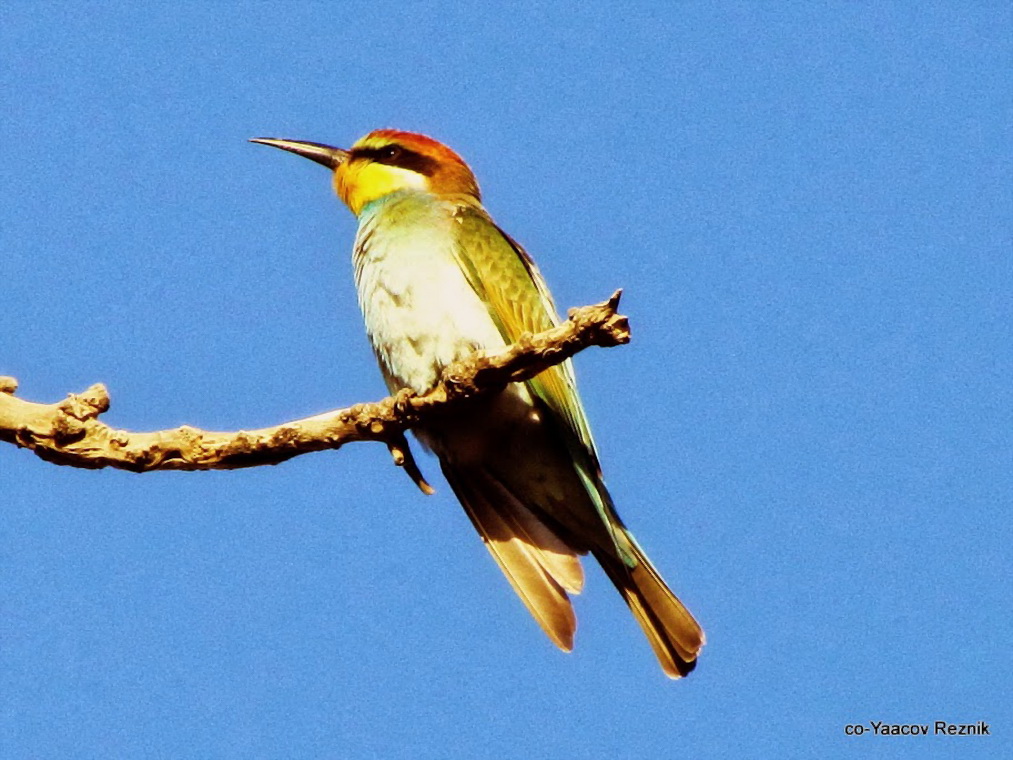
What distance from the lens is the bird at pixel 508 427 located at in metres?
4.43

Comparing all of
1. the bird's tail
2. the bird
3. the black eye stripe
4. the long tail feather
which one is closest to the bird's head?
the black eye stripe

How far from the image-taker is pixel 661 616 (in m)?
4.50

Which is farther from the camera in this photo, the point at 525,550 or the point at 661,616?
the point at 525,550

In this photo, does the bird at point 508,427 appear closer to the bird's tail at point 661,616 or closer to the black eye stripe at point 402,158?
the bird's tail at point 661,616

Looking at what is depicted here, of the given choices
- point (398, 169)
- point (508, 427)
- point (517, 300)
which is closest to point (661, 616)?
point (508, 427)

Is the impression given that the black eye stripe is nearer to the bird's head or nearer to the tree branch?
the bird's head

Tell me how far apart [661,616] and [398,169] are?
2.04 m

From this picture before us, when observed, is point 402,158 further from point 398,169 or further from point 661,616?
point 661,616

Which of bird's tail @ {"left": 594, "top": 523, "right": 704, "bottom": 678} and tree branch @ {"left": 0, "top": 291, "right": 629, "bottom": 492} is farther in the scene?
bird's tail @ {"left": 594, "top": 523, "right": 704, "bottom": 678}

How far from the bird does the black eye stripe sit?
1.69ft

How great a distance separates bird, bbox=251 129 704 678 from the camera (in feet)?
14.5

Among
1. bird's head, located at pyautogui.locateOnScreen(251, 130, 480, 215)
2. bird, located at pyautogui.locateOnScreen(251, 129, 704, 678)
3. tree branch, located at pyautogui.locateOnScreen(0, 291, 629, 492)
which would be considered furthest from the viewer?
bird's head, located at pyautogui.locateOnScreen(251, 130, 480, 215)

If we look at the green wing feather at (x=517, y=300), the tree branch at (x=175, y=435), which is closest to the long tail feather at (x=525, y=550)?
the green wing feather at (x=517, y=300)

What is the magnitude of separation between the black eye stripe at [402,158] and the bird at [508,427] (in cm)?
52
